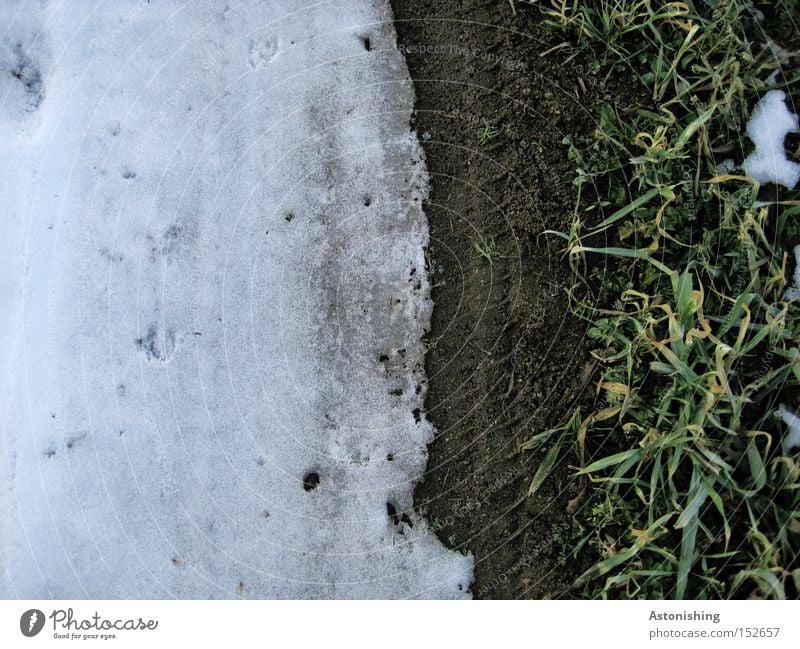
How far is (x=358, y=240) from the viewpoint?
2447mm

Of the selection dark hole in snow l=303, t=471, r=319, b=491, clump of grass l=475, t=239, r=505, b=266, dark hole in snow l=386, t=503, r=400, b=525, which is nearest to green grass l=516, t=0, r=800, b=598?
clump of grass l=475, t=239, r=505, b=266

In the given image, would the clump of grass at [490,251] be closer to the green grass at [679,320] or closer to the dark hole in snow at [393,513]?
the green grass at [679,320]

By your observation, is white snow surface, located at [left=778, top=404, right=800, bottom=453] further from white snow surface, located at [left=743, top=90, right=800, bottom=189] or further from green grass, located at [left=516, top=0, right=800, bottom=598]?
white snow surface, located at [left=743, top=90, right=800, bottom=189]

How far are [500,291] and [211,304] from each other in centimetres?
122

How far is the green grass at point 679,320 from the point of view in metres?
2.11

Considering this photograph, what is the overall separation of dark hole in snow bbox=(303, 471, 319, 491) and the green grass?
897mm

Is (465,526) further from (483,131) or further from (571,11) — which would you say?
(571,11)

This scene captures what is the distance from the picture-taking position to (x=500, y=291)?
7.55ft

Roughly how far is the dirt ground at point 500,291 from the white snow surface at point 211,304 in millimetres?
127

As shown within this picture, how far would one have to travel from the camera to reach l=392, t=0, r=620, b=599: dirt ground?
88.4 inches
